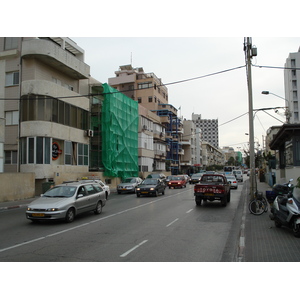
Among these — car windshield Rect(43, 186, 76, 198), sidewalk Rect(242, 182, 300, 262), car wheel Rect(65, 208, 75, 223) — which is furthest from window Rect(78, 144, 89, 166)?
sidewalk Rect(242, 182, 300, 262)

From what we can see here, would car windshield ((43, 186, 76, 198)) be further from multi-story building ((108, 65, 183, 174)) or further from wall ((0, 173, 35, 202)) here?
multi-story building ((108, 65, 183, 174))

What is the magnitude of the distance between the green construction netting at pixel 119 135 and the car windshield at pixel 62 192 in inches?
889

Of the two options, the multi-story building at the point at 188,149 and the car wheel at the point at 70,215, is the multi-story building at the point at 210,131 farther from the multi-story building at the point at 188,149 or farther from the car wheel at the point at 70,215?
the car wheel at the point at 70,215

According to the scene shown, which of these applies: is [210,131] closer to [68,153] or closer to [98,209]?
[68,153]

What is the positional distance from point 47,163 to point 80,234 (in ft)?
56.1

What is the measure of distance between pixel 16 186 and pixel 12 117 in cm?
725

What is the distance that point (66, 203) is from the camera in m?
12.0

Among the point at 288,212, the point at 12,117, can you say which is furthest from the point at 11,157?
the point at 288,212

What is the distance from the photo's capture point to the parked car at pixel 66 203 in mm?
11555

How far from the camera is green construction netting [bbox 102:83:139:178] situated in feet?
119

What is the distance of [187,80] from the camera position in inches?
781

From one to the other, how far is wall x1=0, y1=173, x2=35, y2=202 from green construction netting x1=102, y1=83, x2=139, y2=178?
525 inches

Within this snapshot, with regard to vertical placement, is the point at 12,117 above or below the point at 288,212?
above
